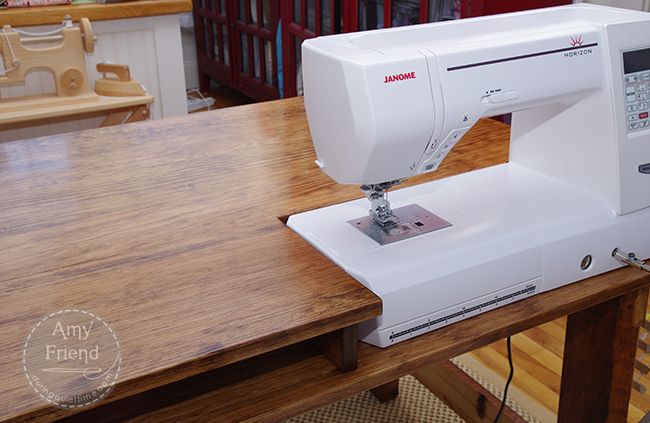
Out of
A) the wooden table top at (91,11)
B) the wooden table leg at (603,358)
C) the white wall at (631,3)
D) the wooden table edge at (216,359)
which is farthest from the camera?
the wooden table top at (91,11)

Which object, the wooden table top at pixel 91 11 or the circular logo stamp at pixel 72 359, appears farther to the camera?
the wooden table top at pixel 91 11

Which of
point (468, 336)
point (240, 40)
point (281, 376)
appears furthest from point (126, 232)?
point (240, 40)

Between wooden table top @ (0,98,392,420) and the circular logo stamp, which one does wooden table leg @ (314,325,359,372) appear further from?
the circular logo stamp

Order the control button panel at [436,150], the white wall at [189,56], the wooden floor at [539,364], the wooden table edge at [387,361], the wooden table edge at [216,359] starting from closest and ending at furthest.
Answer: the wooden table edge at [216,359] → the wooden table edge at [387,361] → the control button panel at [436,150] → the wooden floor at [539,364] → the white wall at [189,56]

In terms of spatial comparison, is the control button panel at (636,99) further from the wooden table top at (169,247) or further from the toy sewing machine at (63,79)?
the toy sewing machine at (63,79)

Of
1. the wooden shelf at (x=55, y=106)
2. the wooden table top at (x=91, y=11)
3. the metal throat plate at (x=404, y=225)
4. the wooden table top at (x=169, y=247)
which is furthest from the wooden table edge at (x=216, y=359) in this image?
the wooden table top at (x=91, y=11)

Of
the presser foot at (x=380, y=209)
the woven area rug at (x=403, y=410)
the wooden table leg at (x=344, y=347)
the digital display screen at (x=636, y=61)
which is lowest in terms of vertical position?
the woven area rug at (x=403, y=410)

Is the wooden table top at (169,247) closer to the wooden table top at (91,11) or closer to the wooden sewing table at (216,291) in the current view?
the wooden sewing table at (216,291)

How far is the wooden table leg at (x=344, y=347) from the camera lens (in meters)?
0.96

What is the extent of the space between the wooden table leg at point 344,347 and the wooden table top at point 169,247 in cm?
3

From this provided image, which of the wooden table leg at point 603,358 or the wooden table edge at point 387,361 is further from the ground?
the wooden table edge at point 387,361

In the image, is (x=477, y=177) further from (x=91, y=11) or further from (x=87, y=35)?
(x=91, y=11)

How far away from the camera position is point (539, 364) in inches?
86.1

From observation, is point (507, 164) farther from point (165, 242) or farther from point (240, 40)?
point (240, 40)
